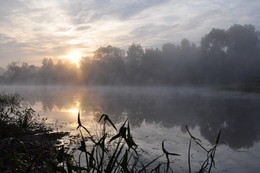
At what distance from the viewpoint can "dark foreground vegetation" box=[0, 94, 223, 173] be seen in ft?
6.74

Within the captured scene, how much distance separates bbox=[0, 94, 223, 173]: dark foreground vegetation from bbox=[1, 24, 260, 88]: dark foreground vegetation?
66448 mm

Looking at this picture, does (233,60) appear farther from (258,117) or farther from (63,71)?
(63,71)

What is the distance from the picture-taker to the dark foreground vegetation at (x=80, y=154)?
2055 mm

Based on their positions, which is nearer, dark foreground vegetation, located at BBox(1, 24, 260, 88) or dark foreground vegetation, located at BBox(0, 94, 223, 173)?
dark foreground vegetation, located at BBox(0, 94, 223, 173)

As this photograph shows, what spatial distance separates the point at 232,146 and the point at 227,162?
2373 mm

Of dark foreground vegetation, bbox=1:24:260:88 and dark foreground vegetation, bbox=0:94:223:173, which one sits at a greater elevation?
dark foreground vegetation, bbox=1:24:260:88

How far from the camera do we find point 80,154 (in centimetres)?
235

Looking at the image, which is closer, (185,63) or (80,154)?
(80,154)

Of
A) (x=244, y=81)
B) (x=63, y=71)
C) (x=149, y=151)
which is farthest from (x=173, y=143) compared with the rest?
(x=63, y=71)

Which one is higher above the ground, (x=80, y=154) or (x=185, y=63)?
(x=185, y=63)

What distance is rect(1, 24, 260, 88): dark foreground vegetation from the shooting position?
72062mm

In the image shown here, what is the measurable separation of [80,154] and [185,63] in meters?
78.2

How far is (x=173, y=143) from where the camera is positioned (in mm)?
9523

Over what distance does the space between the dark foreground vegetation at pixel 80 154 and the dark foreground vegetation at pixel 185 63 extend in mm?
66448
